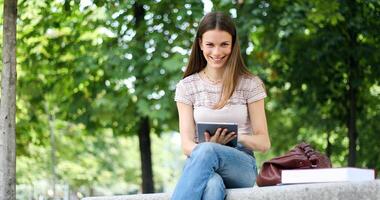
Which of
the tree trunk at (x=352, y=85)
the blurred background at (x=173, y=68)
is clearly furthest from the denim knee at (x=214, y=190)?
the tree trunk at (x=352, y=85)

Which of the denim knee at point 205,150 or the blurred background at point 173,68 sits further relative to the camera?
the blurred background at point 173,68

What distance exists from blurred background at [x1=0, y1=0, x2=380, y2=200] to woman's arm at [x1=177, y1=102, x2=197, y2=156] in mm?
4065

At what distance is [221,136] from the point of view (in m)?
4.53

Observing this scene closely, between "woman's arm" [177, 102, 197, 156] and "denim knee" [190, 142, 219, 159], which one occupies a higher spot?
"woman's arm" [177, 102, 197, 156]

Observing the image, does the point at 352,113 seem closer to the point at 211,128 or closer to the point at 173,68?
the point at 173,68

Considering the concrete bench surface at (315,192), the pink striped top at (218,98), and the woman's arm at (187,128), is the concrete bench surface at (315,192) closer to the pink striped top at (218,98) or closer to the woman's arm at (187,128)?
the woman's arm at (187,128)

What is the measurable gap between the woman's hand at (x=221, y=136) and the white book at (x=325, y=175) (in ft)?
1.22

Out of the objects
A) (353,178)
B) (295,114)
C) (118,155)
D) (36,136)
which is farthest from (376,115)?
(118,155)

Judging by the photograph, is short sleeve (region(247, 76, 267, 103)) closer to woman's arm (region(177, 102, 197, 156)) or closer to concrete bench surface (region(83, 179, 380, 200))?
woman's arm (region(177, 102, 197, 156))

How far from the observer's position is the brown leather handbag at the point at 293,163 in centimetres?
461

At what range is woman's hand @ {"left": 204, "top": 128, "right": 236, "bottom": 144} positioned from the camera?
4.52 metres

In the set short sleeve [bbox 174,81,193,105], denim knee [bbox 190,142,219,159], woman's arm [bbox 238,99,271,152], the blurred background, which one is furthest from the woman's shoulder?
the blurred background

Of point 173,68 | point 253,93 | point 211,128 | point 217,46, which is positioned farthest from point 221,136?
point 173,68

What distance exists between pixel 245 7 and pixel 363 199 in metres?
7.67
